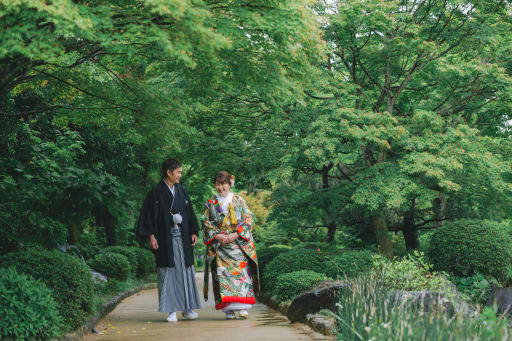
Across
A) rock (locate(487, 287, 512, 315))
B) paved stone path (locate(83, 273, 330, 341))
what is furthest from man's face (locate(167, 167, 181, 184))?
rock (locate(487, 287, 512, 315))

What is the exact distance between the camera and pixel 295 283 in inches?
320

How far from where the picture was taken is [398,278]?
247 inches

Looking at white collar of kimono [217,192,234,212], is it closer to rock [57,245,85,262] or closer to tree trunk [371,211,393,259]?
rock [57,245,85,262]

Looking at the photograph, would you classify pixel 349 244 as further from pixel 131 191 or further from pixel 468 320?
pixel 468 320

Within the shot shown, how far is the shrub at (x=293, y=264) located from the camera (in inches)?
382

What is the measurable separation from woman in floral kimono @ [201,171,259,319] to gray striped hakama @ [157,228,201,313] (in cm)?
40

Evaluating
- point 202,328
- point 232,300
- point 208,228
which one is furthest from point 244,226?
point 202,328

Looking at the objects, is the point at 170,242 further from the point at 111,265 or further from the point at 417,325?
the point at 111,265

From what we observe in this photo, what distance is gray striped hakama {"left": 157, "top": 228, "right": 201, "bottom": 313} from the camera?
7055mm

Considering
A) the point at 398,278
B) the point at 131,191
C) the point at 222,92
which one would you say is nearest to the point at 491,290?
the point at 398,278

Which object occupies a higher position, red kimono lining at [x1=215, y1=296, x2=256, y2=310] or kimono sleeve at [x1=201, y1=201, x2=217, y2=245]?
kimono sleeve at [x1=201, y1=201, x2=217, y2=245]

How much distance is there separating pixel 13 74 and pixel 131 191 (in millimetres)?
11025

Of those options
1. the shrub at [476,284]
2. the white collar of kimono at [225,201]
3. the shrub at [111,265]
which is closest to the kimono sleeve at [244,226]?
the white collar of kimono at [225,201]

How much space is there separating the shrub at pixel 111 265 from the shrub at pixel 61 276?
21.7 feet
